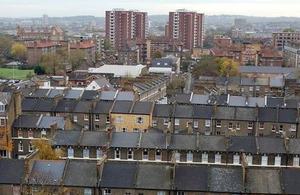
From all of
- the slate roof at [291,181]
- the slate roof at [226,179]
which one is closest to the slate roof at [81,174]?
the slate roof at [226,179]

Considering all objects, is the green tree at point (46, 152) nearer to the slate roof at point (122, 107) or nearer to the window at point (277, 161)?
the slate roof at point (122, 107)

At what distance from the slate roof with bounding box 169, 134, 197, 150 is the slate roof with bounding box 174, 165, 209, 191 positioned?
31.8 feet

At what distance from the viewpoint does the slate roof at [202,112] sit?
2537 inches

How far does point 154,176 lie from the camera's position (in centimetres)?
4066

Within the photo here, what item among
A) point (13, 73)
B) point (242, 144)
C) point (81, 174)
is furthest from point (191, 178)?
point (13, 73)

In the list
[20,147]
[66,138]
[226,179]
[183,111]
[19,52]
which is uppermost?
[183,111]

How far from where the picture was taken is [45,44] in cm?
16638

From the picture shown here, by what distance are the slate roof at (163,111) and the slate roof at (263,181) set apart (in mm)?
25177

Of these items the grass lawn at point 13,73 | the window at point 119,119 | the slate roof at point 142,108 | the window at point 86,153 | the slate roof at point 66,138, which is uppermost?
the slate roof at point 142,108

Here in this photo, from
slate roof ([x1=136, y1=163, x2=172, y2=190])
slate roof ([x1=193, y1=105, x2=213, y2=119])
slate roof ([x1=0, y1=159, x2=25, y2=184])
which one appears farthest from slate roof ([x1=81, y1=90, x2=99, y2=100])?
slate roof ([x1=136, y1=163, x2=172, y2=190])

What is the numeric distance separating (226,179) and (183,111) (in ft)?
84.5

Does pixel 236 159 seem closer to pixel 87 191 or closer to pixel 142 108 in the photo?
pixel 87 191

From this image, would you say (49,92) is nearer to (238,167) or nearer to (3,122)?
(3,122)

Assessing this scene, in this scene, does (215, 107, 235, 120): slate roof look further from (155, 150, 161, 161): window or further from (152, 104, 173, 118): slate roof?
(155, 150, 161, 161): window
